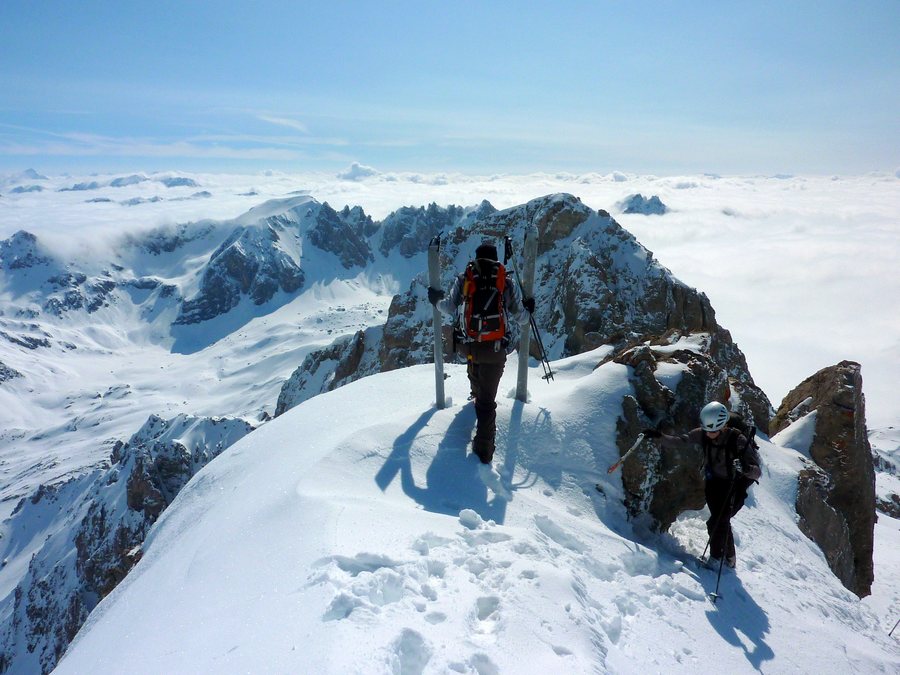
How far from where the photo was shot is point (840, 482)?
15.2 m

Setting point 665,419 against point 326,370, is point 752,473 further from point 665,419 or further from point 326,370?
point 326,370

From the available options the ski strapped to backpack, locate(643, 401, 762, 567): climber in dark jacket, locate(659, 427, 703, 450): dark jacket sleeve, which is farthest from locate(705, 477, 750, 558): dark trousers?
the ski strapped to backpack

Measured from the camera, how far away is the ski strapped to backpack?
8469 millimetres

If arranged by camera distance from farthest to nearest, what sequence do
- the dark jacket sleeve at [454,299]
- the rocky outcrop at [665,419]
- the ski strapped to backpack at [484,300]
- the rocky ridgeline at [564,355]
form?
1. the rocky ridgeline at [564,355]
2. the dark jacket sleeve at [454,299]
3. the rocky outcrop at [665,419]
4. the ski strapped to backpack at [484,300]

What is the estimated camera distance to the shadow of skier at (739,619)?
19.9ft

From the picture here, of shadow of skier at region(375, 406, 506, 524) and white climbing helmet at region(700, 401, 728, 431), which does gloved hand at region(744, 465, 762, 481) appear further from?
shadow of skier at region(375, 406, 506, 524)

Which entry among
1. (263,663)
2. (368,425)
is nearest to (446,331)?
(368,425)

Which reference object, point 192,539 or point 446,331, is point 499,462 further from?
point 446,331

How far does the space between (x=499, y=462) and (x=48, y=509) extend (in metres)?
132

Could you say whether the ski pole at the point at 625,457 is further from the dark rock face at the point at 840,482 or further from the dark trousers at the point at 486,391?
the dark rock face at the point at 840,482

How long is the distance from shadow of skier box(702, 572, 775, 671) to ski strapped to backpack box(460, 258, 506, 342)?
16.3 ft

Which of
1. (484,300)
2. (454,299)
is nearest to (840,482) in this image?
(484,300)

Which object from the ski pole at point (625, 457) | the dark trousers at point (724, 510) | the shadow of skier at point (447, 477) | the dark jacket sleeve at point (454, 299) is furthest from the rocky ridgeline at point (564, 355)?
the shadow of skier at point (447, 477)

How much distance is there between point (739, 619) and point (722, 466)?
2.13 metres
